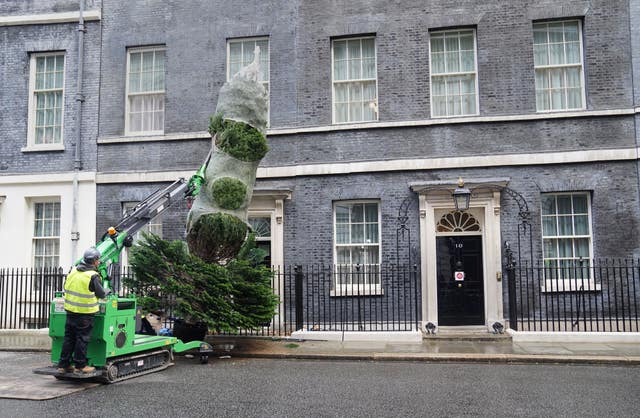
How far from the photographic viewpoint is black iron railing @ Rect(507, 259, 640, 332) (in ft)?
39.3

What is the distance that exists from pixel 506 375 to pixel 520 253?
4.72 meters

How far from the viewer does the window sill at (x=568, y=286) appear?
12227 millimetres

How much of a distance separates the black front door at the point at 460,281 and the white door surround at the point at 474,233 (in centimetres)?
16

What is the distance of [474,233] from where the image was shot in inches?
511

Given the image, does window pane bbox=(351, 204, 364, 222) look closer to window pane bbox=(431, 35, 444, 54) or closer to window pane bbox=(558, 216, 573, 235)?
window pane bbox=(431, 35, 444, 54)

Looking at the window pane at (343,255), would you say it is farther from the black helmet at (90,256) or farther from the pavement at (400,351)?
the black helmet at (90,256)

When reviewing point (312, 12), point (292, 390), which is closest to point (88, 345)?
point (292, 390)

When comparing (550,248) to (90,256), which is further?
(550,248)

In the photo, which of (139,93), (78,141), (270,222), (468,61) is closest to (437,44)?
(468,61)

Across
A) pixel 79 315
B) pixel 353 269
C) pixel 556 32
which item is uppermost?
pixel 556 32

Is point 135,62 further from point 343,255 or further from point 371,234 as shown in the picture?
point 371,234

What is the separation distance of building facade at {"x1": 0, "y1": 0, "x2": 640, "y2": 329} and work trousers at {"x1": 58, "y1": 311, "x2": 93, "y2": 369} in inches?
253

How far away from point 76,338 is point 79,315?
32cm

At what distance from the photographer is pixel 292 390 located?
7430mm
